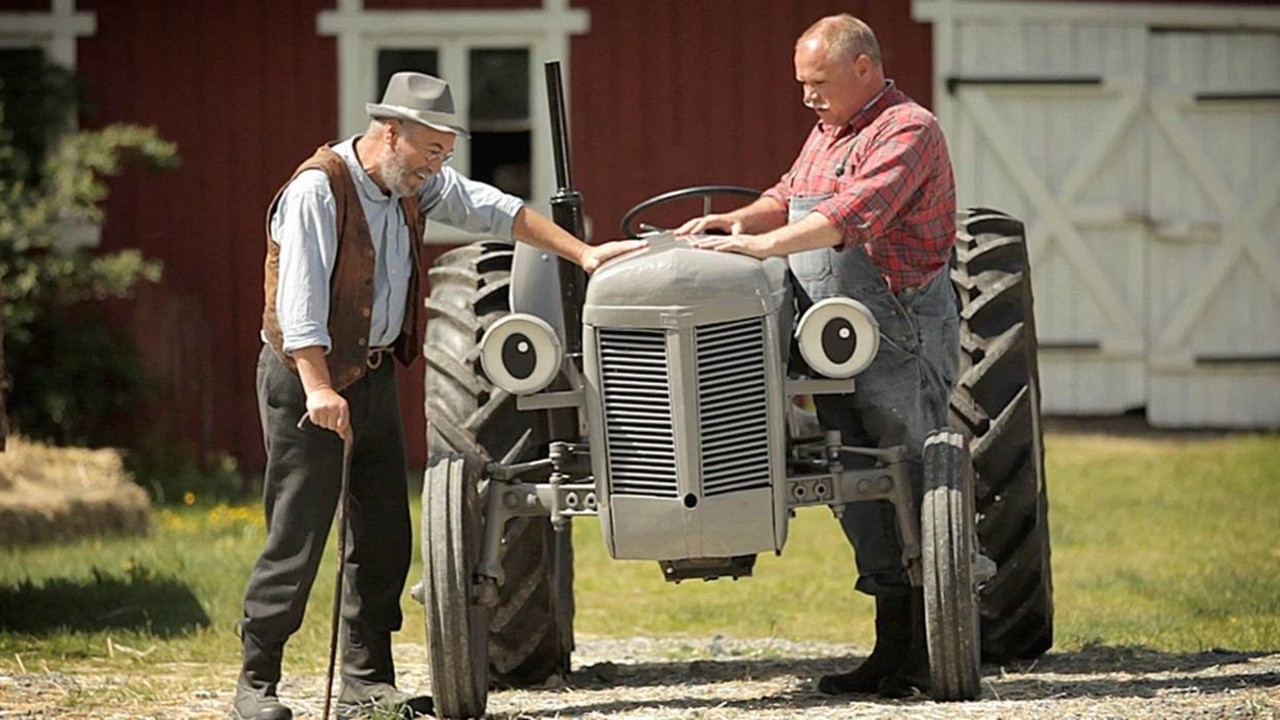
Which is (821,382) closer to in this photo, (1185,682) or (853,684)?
(853,684)

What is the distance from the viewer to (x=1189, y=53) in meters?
14.8

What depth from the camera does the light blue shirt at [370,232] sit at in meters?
6.39

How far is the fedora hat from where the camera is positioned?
6.53 m

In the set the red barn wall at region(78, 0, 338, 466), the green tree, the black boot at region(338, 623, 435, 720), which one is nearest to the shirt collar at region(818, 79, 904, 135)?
the black boot at region(338, 623, 435, 720)

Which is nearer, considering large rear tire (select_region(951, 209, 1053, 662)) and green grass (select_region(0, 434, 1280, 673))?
large rear tire (select_region(951, 209, 1053, 662))

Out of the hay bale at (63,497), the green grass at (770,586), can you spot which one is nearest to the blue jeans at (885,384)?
the green grass at (770,586)

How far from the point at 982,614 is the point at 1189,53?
8010 millimetres

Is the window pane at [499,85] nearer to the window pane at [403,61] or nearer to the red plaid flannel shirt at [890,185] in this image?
the window pane at [403,61]

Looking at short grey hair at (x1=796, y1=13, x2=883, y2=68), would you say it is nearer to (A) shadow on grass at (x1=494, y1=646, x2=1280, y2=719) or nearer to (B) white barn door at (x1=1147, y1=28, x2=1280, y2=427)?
(A) shadow on grass at (x1=494, y1=646, x2=1280, y2=719)

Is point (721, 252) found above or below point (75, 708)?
above

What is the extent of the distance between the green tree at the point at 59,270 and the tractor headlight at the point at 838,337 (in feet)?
24.6

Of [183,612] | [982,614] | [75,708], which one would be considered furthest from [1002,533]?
[183,612]

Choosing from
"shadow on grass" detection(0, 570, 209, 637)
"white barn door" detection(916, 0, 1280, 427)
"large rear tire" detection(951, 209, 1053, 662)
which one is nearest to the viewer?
"large rear tire" detection(951, 209, 1053, 662)

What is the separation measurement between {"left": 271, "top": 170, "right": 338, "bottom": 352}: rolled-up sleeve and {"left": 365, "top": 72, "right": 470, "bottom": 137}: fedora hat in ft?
0.90
